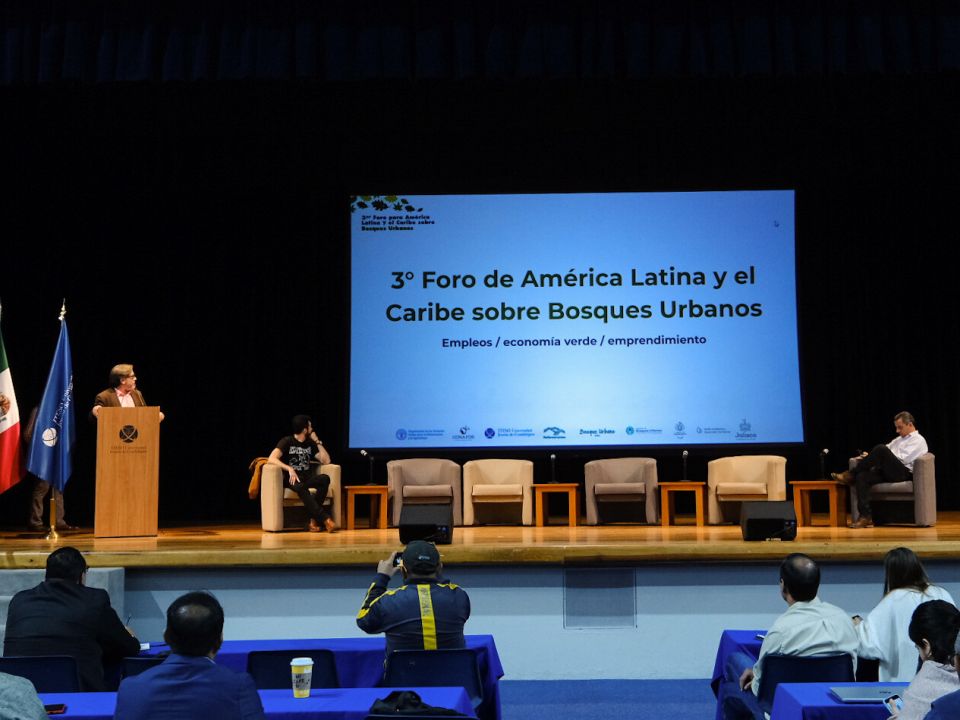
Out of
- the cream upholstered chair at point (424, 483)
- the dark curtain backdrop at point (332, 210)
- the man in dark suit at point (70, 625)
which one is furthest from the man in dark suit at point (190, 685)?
the dark curtain backdrop at point (332, 210)

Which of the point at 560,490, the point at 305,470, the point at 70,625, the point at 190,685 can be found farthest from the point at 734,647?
the point at 305,470

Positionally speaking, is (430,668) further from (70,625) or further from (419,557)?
(70,625)

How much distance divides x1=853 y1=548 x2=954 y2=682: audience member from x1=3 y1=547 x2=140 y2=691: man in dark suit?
8.99ft

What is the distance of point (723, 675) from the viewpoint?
5.09 metres

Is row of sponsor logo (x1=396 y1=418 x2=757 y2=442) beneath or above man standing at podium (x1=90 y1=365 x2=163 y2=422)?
beneath

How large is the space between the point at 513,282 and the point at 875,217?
3.22 m

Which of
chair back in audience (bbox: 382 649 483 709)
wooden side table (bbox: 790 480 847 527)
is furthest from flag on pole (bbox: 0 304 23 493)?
wooden side table (bbox: 790 480 847 527)

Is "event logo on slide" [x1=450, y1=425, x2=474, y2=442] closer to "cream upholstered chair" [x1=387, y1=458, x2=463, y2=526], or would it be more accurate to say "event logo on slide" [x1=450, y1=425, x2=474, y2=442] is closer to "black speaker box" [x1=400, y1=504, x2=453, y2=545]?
"cream upholstered chair" [x1=387, y1=458, x2=463, y2=526]

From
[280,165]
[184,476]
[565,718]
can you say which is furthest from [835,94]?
[184,476]

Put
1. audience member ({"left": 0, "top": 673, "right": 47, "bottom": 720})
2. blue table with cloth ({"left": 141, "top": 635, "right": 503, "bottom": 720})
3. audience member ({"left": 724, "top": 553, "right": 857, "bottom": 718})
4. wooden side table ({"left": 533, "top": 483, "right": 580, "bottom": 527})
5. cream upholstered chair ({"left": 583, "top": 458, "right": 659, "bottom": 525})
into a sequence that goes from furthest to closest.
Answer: cream upholstered chair ({"left": 583, "top": 458, "right": 659, "bottom": 525}), wooden side table ({"left": 533, "top": 483, "right": 580, "bottom": 527}), blue table with cloth ({"left": 141, "top": 635, "right": 503, "bottom": 720}), audience member ({"left": 724, "top": 553, "right": 857, "bottom": 718}), audience member ({"left": 0, "top": 673, "right": 47, "bottom": 720})

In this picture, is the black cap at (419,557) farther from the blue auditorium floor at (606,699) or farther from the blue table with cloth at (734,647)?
the blue auditorium floor at (606,699)

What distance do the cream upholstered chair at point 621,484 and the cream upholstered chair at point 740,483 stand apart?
1.55ft

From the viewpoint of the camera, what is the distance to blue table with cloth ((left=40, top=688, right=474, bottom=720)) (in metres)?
3.44

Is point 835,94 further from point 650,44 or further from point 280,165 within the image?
point 280,165
